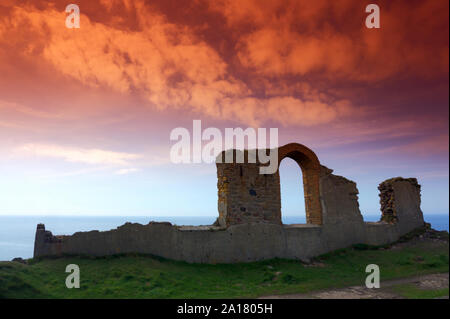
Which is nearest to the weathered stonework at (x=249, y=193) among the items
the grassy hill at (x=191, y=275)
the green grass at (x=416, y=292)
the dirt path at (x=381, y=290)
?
the grassy hill at (x=191, y=275)

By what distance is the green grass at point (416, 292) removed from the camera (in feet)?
24.2

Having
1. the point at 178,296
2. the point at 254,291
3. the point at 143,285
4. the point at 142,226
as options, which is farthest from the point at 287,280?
the point at 142,226

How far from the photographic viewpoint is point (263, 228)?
11625 millimetres

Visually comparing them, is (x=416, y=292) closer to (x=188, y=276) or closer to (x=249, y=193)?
(x=249, y=193)

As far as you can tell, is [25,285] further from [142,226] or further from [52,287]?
[142,226]

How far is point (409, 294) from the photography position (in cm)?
771

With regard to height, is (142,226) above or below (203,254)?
above

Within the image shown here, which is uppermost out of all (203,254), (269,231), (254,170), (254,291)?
(254,170)

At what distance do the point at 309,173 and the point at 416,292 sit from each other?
270 inches

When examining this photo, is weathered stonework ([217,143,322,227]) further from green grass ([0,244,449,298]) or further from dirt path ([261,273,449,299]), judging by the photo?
dirt path ([261,273,449,299])

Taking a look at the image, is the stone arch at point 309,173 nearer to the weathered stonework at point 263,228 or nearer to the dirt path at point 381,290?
the weathered stonework at point 263,228

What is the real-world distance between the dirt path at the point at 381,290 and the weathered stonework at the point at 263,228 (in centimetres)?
343

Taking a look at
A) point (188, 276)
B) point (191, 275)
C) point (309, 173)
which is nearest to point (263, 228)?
point (191, 275)
